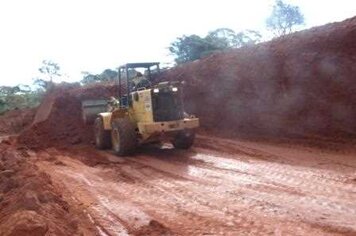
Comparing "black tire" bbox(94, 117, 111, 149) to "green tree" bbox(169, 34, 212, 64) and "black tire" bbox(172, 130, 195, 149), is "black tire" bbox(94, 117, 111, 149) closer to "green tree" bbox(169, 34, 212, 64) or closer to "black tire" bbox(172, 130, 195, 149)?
"black tire" bbox(172, 130, 195, 149)

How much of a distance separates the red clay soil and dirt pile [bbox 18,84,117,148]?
0.04m

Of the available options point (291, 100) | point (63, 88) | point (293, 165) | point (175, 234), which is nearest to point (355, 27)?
point (291, 100)

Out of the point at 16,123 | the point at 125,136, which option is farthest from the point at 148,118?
the point at 16,123

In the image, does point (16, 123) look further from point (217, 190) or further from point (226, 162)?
point (217, 190)

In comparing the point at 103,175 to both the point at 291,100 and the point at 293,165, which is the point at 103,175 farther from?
the point at 291,100

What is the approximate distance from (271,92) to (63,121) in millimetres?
8628

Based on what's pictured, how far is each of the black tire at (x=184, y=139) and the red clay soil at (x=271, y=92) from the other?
2563mm

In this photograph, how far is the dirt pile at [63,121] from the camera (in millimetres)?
18359

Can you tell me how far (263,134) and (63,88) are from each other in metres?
13.2

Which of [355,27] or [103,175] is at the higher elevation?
[355,27]

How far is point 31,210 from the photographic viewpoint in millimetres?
6348

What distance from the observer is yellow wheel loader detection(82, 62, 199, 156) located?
44.1 feet

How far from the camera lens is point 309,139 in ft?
46.3

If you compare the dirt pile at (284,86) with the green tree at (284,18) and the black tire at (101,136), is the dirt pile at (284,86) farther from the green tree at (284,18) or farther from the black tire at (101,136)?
the green tree at (284,18)
